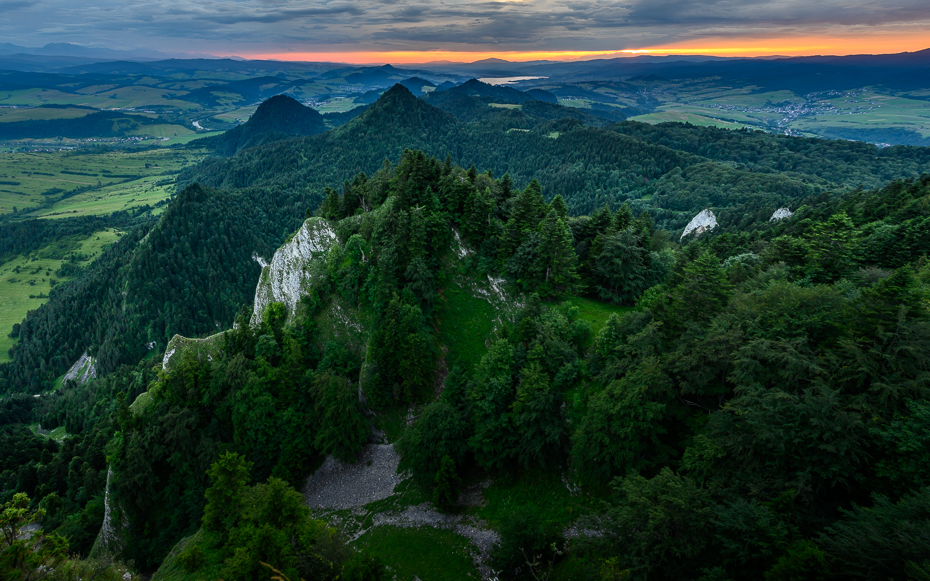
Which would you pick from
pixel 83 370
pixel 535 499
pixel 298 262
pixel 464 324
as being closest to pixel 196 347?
pixel 298 262

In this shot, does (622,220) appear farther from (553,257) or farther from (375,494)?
(375,494)

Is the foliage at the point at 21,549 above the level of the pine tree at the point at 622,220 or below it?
below

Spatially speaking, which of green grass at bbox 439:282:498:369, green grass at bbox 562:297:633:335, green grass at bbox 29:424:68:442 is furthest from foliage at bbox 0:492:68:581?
green grass at bbox 29:424:68:442

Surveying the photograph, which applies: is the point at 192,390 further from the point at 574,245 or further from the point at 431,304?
the point at 574,245

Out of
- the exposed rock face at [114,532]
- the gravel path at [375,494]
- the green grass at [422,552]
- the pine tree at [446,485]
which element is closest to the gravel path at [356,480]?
the gravel path at [375,494]

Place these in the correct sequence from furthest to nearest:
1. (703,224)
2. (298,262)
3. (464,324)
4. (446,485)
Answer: (703,224), (298,262), (464,324), (446,485)

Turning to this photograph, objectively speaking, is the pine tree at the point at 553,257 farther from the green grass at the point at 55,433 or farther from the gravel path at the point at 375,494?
the green grass at the point at 55,433

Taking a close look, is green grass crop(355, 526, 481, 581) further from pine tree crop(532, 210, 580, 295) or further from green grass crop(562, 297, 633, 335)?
pine tree crop(532, 210, 580, 295)
